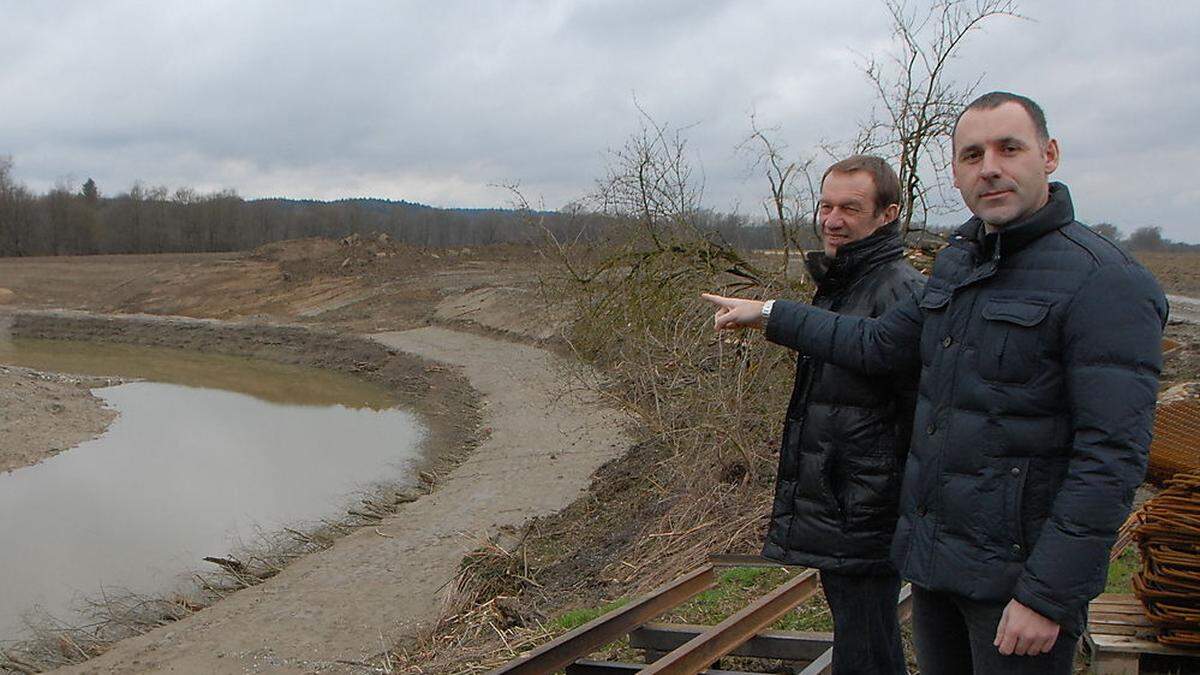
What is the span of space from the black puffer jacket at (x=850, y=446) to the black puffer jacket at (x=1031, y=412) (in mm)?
346

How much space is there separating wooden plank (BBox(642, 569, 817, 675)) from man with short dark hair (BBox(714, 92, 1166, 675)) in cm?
234

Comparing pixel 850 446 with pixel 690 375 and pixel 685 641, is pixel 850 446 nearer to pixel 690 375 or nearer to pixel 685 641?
pixel 685 641

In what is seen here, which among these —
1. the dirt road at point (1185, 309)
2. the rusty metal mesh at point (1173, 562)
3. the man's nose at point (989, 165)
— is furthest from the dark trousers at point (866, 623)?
the dirt road at point (1185, 309)

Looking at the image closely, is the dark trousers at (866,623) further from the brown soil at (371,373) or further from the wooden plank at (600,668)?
the brown soil at (371,373)

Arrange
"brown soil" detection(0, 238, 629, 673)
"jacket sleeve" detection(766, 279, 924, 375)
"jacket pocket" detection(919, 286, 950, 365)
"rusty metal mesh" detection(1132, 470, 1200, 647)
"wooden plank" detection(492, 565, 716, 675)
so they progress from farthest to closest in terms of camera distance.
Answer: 1. "brown soil" detection(0, 238, 629, 673)
2. "wooden plank" detection(492, 565, 716, 675)
3. "rusty metal mesh" detection(1132, 470, 1200, 647)
4. "jacket sleeve" detection(766, 279, 924, 375)
5. "jacket pocket" detection(919, 286, 950, 365)

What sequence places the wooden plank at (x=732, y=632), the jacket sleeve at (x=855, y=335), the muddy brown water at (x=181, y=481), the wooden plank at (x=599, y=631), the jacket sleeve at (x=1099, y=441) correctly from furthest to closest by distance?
1. the muddy brown water at (x=181, y=481)
2. the wooden plank at (x=599, y=631)
3. the wooden plank at (x=732, y=632)
4. the jacket sleeve at (x=855, y=335)
5. the jacket sleeve at (x=1099, y=441)

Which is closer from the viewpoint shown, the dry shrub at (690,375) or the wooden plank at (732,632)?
the wooden plank at (732,632)

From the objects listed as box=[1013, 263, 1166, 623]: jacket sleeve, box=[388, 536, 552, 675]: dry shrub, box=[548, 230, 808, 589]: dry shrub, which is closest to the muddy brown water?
box=[388, 536, 552, 675]: dry shrub

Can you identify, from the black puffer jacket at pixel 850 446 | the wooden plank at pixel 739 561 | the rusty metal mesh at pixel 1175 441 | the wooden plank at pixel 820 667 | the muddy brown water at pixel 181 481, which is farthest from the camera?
the muddy brown water at pixel 181 481

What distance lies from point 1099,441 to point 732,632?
3310mm

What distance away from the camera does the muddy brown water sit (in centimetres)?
1160

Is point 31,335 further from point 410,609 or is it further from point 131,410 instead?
point 410,609

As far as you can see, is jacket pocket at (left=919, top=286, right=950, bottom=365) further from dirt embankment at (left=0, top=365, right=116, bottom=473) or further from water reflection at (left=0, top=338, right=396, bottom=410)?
water reflection at (left=0, top=338, right=396, bottom=410)

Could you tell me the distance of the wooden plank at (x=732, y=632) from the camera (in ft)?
15.7
